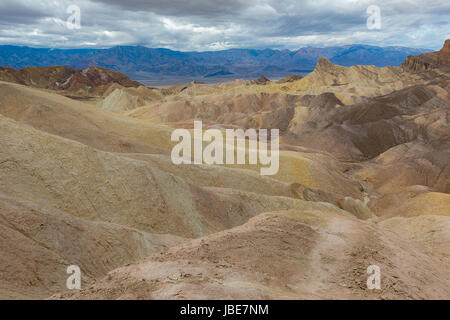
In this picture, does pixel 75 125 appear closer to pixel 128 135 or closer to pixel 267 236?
pixel 128 135

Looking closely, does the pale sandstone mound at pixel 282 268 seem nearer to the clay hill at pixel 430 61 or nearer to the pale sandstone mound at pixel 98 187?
the pale sandstone mound at pixel 98 187

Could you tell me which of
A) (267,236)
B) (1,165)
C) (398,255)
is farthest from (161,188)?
(398,255)

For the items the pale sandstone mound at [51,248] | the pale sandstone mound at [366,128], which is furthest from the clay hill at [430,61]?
the pale sandstone mound at [51,248]

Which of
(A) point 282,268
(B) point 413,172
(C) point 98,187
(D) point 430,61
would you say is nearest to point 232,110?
(B) point 413,172

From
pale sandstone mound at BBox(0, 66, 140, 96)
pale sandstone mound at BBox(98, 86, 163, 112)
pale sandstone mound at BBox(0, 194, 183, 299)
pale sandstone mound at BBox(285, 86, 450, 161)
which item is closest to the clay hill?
pale sandstone mound at BBox(285, 86, 450, 161)

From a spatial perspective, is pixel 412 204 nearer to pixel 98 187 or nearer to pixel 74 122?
pixel 98 187
